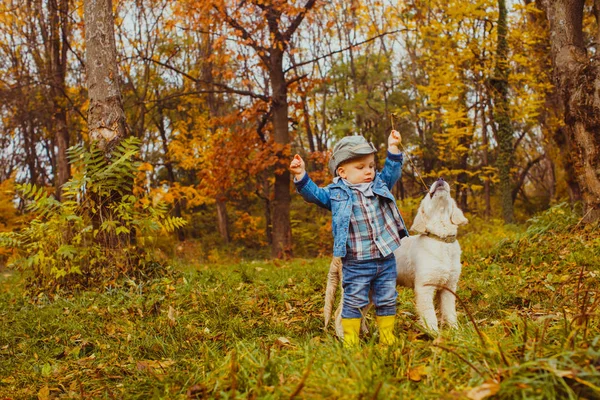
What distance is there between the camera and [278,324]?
446cm

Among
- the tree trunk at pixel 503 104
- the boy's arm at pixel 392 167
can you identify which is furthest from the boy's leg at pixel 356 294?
the tree trunk at pixel 503 104

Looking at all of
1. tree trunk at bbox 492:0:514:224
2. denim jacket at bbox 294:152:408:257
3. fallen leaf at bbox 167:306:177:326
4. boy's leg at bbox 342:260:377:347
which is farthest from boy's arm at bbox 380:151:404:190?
tree trunk at bbox 492:0:514:224

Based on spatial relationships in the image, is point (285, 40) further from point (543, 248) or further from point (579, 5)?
point (543, 248)

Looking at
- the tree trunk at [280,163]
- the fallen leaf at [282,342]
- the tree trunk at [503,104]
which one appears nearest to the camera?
the fallen leaf at [282,342]

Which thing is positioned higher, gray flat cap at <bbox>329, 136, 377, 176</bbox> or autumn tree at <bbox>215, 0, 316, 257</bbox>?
autumn tree at <bbox>215, 0, 316, 257</bbox>

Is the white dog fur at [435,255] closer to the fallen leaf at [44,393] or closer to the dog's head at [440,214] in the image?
the dog's head at [440,214]

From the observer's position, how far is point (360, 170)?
372 cm

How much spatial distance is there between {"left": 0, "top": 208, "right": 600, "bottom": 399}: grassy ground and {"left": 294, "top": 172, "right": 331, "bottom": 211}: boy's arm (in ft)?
3.29

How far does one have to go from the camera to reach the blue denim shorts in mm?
3518

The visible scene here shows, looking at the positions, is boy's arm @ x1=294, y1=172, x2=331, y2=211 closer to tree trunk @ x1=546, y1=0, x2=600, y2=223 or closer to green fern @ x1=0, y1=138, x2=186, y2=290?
green fern @ x1=0, y1=138, x2=186, y2=290

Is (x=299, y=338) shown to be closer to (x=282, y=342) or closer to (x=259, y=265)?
(x=282, y=342)

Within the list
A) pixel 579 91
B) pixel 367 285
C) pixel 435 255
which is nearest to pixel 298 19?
pixel 579 91

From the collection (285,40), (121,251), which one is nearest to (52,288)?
(121,251)

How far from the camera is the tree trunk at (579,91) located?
6.90m
